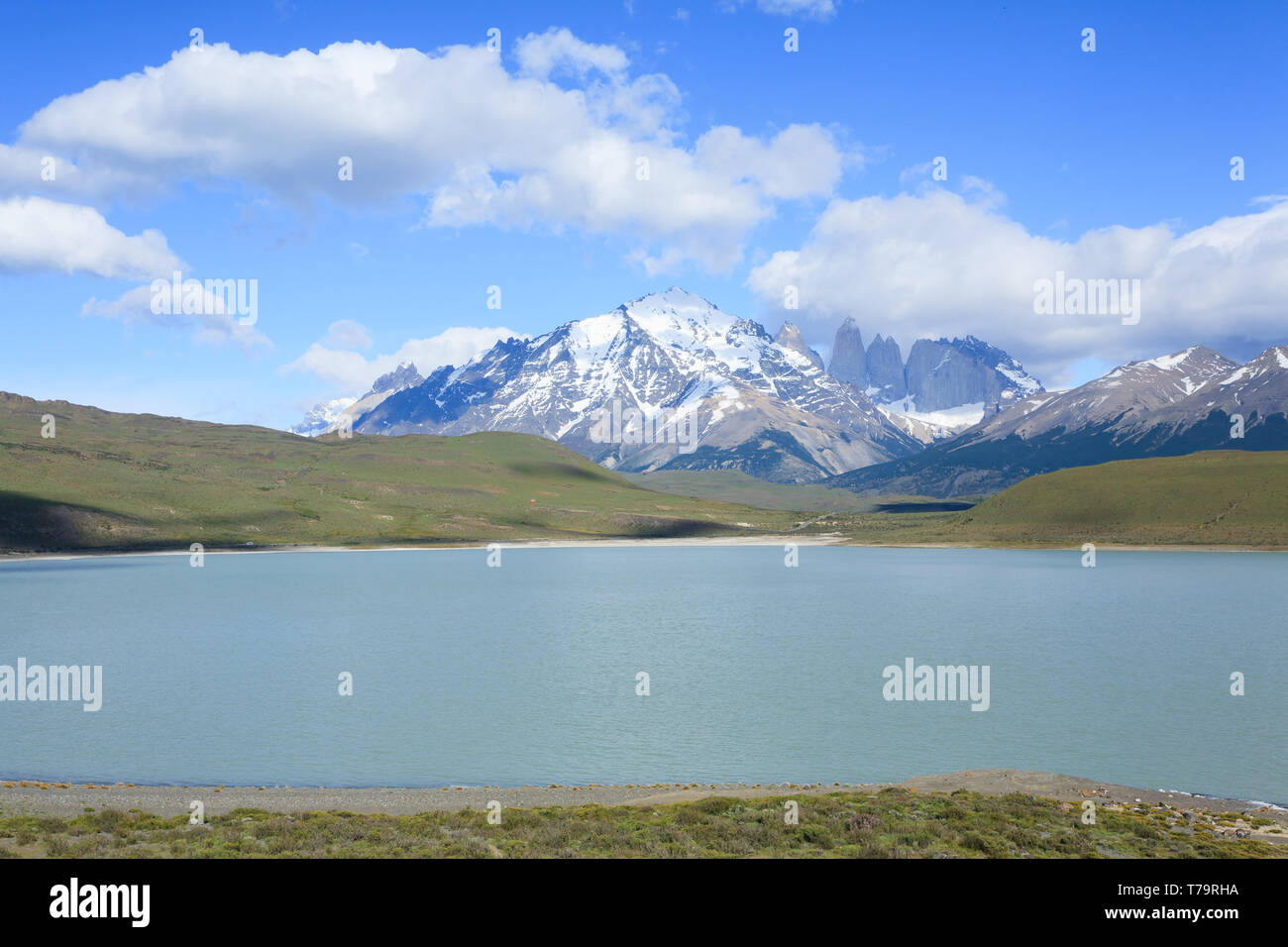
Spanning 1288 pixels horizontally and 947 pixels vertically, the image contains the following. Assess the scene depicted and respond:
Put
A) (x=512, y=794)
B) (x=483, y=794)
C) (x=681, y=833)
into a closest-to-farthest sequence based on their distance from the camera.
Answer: (x=681, y=833) → (x=483, y=794) → (x=512, y=794)

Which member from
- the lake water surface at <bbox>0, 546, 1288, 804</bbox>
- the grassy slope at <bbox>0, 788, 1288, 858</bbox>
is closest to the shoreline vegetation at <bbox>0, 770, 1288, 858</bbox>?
the grassy slope at <bbox>0, 788, 1288, 858</bbox>

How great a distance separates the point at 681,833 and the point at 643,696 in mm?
35534

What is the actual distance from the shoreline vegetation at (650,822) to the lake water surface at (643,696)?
4.84m

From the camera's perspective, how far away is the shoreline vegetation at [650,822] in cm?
2897

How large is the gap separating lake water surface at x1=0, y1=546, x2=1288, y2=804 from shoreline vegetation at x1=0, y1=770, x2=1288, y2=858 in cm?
484

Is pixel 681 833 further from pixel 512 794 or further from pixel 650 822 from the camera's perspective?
pixel 512 794

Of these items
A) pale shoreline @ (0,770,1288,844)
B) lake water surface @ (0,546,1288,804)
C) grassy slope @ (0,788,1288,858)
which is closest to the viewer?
grassy slope @ (0,788,1288,858)

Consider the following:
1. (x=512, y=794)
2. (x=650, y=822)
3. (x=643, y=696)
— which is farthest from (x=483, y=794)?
(x=643, y=696)

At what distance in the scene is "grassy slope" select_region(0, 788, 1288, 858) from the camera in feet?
94.0

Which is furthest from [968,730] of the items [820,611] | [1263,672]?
[820,611]

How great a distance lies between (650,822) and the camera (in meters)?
32.9

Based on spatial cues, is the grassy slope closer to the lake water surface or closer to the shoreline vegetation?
the shoreline vegetation

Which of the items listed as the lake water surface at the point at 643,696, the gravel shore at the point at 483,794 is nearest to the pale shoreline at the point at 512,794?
the gravel shore at the point at 483,794
